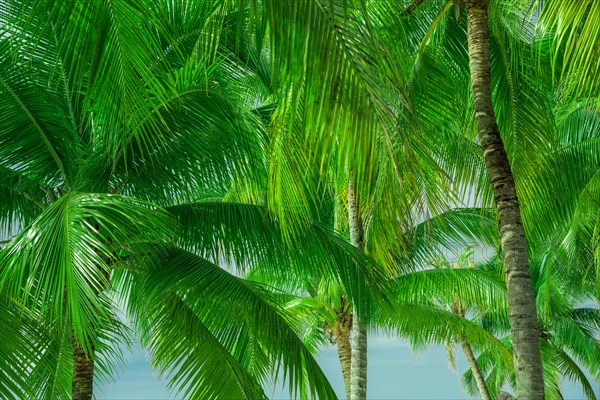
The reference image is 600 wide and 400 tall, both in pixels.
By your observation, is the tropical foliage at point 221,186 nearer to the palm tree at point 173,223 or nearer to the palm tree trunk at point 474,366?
the palm tree at point 173,223

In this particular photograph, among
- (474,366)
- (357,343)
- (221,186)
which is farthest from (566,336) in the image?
(221,186)

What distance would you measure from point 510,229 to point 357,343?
194 inches

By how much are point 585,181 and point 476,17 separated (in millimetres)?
5089

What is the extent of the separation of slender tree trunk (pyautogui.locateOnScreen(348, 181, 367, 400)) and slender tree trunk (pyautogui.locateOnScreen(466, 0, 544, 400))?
11.9 ft

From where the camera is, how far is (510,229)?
6723 millimetres

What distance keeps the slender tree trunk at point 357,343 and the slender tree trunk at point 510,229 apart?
3627 millimetres

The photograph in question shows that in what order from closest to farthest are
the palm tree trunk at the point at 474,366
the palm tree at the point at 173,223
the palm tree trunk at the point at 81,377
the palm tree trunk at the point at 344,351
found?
1. the palm tree at the point at 173,223
2. the palm tree trunk at the point at 81,377
3. the palm tree trunk at the point at 344,351
4. the palm tree trunk at the point at 474,366

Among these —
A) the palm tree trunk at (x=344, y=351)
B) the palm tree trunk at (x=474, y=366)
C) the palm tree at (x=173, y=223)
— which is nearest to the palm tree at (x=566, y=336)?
the palm tree trunk at (x=474, y=366)

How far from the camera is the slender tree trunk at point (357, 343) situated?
11039 mm

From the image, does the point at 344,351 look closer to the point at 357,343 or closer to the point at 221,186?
the point at 357,343

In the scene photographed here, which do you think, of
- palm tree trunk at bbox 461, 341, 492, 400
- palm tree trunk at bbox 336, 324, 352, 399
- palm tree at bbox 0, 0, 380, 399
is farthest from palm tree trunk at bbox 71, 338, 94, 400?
palm tree trunk at bbox 461, 341, 492, 400

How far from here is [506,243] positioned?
672 cm

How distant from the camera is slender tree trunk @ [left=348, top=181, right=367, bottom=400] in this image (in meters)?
11.0

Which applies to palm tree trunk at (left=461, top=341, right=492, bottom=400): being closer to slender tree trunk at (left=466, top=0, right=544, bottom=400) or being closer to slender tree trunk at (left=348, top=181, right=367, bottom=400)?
slender tree trunk at (left=348, top=181, right=367, bottom=400)
